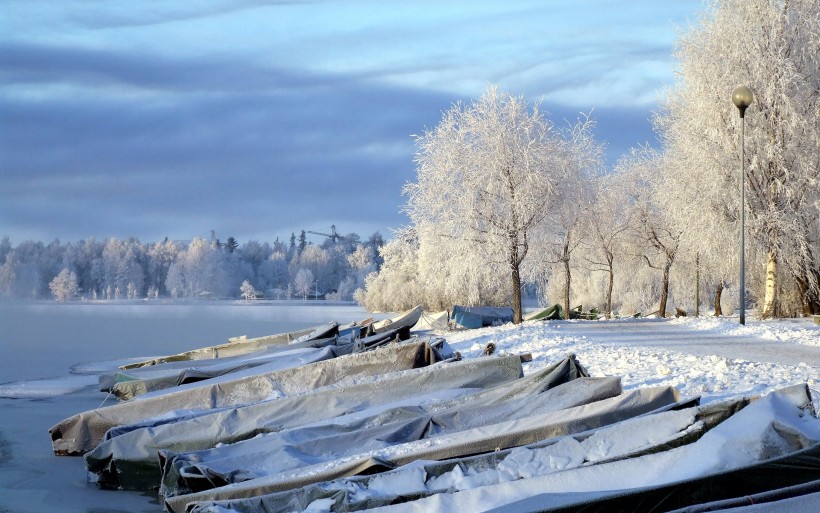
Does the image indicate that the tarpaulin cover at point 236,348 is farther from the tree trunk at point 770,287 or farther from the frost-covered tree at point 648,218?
the frost-covered tree at point 648,218

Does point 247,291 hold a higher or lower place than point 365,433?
lower

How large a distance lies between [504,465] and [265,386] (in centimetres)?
848

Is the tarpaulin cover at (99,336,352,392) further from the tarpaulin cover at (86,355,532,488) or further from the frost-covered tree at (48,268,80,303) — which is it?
the frost-covered tree at (48,268,80,303)

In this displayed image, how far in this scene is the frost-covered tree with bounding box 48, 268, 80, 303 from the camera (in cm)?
10569

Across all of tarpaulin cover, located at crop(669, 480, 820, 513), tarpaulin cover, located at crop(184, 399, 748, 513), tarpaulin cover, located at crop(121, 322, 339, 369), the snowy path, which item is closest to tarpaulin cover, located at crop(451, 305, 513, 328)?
tarpaulin cover, located at crop(121, 322, 339, 369)

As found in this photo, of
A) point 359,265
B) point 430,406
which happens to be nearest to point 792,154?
point 430,406

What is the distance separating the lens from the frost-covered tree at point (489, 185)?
3080 centimetres

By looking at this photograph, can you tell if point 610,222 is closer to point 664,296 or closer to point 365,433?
point 664,296

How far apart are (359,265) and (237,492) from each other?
475ft

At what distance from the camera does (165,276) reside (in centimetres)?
12962

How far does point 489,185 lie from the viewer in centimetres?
3089

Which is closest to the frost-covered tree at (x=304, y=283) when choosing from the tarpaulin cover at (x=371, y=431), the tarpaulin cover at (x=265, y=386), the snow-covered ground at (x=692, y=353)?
the snow-covered ground at (x=692, y=353)

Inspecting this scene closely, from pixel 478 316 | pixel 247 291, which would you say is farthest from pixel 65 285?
pixel 478 316

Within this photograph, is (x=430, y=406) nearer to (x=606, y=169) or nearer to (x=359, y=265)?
(x=606, y=169)
